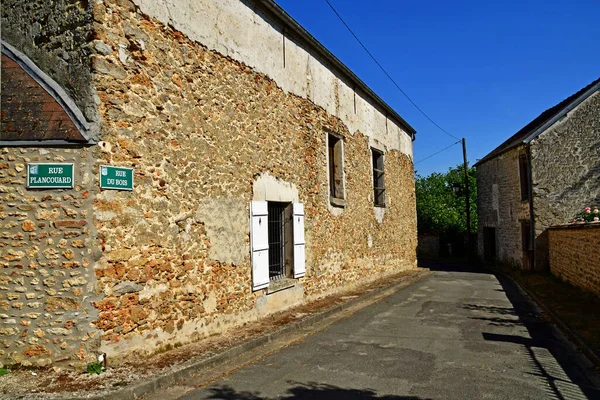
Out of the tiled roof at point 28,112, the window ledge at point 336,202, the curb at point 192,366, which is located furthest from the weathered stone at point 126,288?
the window ledge at point 336,202

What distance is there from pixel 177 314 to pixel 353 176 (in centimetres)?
742

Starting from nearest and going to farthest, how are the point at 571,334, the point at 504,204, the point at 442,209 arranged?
the point at 571,334, the point at 504,204, the point at 442,209

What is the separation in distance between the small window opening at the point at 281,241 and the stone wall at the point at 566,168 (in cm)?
1157

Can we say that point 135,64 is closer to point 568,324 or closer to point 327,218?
point 327,218

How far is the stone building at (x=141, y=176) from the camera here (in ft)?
15.8

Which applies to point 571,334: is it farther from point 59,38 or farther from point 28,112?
point 59,38

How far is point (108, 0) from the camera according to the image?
514 cm

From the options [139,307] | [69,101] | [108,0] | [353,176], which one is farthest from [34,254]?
[353,176]

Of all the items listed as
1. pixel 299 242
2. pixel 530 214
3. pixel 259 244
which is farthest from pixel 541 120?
pixel 259 244

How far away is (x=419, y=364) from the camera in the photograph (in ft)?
17.3

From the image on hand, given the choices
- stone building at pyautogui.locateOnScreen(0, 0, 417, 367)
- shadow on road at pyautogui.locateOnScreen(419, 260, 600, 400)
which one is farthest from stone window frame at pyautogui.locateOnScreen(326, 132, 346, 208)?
shadow on road at pyautogui.locateOnScreen(419, 260, 600, 400)

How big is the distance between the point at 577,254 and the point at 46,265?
1181cm

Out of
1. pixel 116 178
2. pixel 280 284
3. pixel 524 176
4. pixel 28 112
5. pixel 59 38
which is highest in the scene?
pixel 59 38

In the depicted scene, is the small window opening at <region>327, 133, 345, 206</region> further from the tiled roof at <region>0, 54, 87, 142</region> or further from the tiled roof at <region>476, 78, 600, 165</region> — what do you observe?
the tiled roof at <region>476, 78, 600, 165</region>
